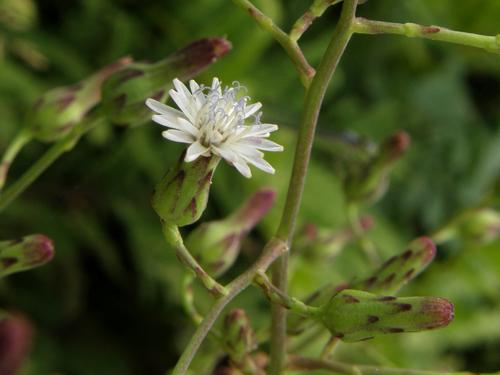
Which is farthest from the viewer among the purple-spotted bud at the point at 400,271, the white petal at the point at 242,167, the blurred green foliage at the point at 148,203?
the blurred green foliage at the point at 148,203

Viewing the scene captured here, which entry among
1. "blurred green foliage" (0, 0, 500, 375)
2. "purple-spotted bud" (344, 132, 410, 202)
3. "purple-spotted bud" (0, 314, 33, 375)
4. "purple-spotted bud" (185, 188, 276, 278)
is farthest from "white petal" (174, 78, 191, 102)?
"blurred green foliage" (0, 0, 500, 375)

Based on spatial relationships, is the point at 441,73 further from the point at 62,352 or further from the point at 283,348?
the point at 283,348

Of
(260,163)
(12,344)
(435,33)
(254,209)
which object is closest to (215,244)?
(254,209)

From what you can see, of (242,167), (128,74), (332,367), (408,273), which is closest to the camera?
(242,167)

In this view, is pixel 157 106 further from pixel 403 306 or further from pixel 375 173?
pixel 375 173

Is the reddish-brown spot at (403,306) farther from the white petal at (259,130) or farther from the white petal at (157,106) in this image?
the white petal at (157,106)

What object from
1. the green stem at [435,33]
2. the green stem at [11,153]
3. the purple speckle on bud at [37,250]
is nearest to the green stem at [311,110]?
the green stem at [435,33]

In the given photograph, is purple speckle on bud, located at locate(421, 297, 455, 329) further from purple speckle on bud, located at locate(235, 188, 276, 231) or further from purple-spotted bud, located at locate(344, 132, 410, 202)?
purple-spotted bud, located at locate(344, 132, 410, 202)

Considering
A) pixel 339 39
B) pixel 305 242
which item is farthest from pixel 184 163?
pixel 305 242
